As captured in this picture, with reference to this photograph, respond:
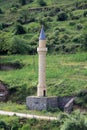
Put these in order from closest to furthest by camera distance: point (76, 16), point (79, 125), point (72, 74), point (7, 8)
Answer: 1. point (79, 125)
2. point (72, 74)
3. point (76, 16)
4. point (7, 8)

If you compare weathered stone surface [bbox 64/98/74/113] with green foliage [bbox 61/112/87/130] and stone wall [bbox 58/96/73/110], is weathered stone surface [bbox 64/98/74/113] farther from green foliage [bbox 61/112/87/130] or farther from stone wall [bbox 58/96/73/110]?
green foliage [bbox 61/112/87/130]

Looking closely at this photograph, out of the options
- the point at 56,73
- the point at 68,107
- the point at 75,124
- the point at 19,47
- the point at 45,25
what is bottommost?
→ the point at 68,107

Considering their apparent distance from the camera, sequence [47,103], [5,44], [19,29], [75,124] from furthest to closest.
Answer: [19,29], [5,44], [47,103], [75,124]

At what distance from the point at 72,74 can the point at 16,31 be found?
74.0ft

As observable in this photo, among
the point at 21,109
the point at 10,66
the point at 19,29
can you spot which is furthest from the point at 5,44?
the point at 21,109

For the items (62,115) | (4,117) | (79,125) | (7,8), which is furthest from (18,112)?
(7,8)

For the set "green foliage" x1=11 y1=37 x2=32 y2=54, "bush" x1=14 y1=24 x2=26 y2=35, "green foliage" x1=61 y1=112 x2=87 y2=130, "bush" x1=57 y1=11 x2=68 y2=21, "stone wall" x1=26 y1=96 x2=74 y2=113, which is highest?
"bush" x1=57 y1=11 x2=68 y2=21

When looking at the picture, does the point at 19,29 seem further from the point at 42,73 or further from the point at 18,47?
the point at 42,73

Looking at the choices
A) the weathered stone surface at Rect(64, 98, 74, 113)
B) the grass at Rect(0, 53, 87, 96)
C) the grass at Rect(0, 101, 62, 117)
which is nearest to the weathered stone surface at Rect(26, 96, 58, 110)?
the grass at Rect(0, 101, 62, 117)

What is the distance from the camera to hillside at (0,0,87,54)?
83000 millimetres

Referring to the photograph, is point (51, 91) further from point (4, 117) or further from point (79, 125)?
point (79, 125)

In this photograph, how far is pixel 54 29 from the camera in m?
90.0

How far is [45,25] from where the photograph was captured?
93.4 m

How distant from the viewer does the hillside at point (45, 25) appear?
83000 millimetres
